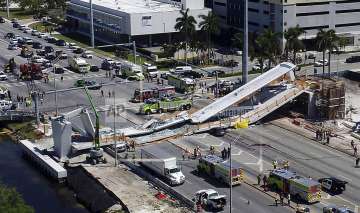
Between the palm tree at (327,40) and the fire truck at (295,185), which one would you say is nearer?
the fire truck at (295,185)

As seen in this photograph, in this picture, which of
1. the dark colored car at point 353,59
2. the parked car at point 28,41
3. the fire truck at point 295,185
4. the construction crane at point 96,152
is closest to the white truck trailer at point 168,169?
the construction crane at point 96,152

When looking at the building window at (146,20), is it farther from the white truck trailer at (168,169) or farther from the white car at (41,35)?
the white truck trailer at (168,169)

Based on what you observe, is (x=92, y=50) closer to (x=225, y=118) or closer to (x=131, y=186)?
(x=225, y=118)

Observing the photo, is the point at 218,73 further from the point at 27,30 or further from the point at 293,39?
the point at 27,30

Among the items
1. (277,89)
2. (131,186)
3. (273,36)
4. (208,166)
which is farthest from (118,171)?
(273,36)

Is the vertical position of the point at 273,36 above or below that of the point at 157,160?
above

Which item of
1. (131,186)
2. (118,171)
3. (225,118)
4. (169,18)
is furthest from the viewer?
(169,18)
